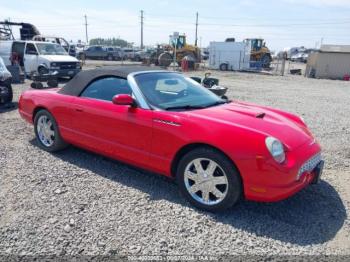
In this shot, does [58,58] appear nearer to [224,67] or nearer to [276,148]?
[276,148]

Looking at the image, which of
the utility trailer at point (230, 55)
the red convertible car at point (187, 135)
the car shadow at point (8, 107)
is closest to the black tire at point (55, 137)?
the red convertible car at point (187, 135)

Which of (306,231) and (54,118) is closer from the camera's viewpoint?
(306,231)

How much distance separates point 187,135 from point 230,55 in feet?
88.5

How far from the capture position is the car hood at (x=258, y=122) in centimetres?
324

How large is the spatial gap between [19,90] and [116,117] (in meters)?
9.38

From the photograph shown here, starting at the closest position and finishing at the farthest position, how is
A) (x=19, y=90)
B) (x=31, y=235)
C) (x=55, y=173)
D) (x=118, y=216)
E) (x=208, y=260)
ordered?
(x=208, y=260)
(x=31, y=235)
(x=118, y=216)
(x=55, y=173)
(x=19, y=90)

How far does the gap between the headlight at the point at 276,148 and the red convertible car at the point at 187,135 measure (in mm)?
10

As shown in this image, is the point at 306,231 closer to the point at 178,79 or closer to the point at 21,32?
the point at 178,79

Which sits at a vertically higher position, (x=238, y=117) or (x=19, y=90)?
(x=238, y=117)

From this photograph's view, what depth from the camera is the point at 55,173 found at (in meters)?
4.25

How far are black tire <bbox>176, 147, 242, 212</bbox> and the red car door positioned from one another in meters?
Result: 0.53

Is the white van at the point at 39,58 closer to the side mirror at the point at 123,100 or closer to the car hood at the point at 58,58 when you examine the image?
the car hood at the point at 58,58

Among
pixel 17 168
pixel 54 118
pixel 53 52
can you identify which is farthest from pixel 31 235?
pixel 53 52

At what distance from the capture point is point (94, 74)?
14.5ft
